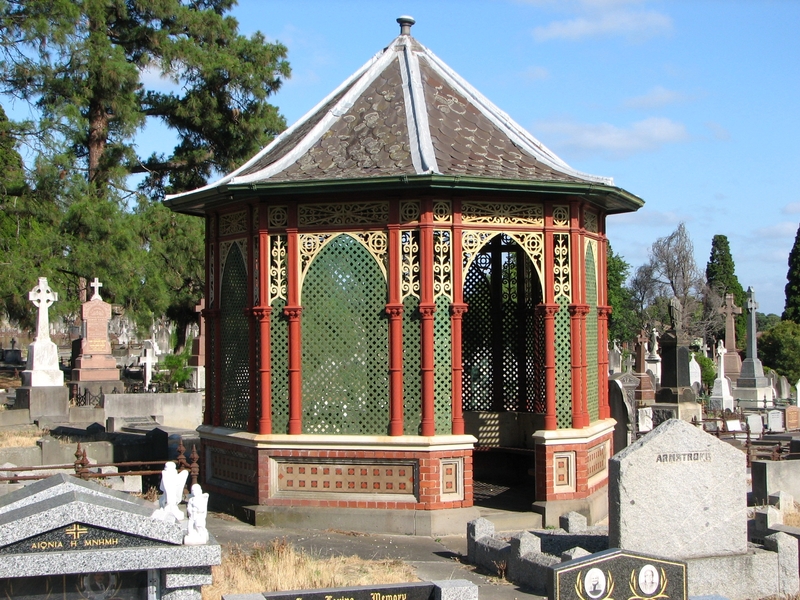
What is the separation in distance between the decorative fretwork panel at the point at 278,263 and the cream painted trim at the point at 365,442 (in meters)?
1.91

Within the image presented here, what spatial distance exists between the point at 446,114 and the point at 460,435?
16.0 feet

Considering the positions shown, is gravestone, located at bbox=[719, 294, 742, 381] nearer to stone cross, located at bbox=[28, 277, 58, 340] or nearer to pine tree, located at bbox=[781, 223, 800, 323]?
pine tree, located at bbox=[781, 223, 800, 323]

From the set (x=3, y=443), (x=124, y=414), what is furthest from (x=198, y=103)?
(x=3, y=443)

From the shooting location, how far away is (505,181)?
12.6m

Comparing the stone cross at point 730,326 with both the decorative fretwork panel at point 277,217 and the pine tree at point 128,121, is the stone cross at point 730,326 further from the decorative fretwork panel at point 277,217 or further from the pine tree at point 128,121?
the decorative fretwork panel at point 277,217

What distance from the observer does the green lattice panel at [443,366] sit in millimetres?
12852

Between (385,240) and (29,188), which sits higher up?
(29,188)

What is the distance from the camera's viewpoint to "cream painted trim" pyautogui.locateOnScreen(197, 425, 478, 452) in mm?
12594

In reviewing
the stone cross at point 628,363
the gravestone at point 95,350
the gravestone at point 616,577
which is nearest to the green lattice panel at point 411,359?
the gravestone at point 616,577

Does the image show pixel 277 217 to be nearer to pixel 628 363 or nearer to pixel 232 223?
pixel 232 223

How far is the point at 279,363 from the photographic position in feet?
43.5

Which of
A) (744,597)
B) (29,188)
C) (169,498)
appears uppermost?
(29,188)

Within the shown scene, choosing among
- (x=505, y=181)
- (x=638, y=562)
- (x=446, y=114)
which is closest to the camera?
(x=638, y=562)

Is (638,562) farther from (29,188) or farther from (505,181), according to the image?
(29,188)
